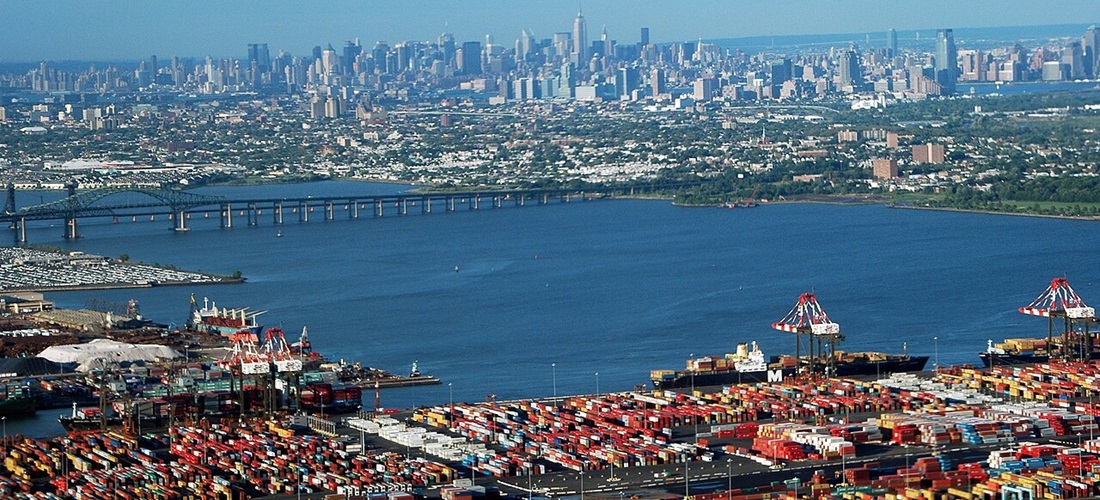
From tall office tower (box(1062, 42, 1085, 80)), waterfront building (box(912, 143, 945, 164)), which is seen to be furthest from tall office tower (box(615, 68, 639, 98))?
waterfront building (box(912, 143, 945, 164))

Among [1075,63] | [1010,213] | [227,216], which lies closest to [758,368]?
[1010,213]

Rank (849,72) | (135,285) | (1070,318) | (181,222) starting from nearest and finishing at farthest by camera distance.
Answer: (1070,318), (135,285), (181,222), (849,72)

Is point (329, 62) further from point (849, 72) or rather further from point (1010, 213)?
point (1010, 213)

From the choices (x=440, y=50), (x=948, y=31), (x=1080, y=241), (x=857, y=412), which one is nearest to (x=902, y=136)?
(x=1080, y=241)

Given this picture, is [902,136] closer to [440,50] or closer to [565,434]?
[565,434]

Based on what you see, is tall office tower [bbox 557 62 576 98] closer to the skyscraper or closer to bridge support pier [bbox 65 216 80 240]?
the skyscraper
